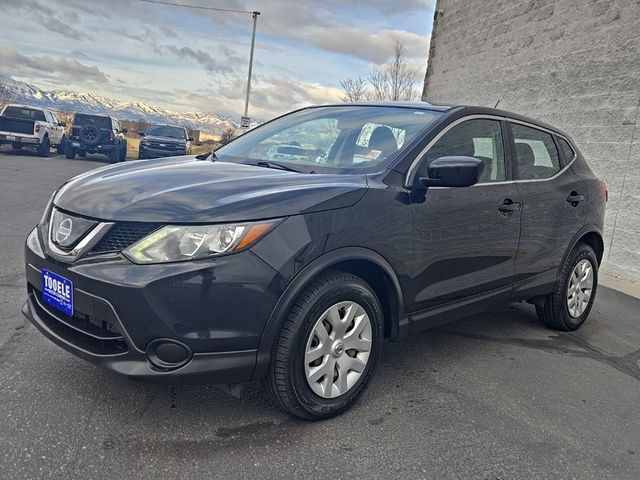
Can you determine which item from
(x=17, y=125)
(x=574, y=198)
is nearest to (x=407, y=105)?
(x=574, y=198)

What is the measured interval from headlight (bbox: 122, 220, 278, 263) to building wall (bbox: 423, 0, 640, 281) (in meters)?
5.98

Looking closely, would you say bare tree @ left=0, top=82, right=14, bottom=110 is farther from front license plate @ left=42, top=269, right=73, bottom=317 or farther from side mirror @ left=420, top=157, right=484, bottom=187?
side mirror @ left=420, top=157, right=484, bottom=187

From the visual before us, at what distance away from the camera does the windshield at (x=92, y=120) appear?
1911 centimetres

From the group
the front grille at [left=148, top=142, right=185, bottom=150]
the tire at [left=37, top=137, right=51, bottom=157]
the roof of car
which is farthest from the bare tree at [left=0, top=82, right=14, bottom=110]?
the roof of car

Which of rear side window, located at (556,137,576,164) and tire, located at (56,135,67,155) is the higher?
rear side window, located at (556,137,576,164)

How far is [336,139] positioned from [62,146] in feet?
64.7

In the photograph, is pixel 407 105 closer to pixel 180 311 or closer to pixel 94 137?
pixel 180 311

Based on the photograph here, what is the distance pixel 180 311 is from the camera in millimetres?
2213

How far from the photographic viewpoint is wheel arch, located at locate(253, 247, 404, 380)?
93.7 inches

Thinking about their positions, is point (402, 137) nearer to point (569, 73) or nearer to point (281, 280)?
point (281, 280)

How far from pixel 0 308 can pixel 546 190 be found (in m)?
4.03

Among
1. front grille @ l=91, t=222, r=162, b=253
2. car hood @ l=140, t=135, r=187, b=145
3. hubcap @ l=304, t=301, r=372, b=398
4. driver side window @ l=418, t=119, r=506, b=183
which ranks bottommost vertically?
hubcap @ l=304, t=301, r=372, b=398

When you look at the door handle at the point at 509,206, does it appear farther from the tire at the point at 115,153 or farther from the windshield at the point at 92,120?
the windshield at the point at 92,120

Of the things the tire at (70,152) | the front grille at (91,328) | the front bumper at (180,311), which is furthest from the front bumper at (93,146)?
the front bumper at (180,311)
